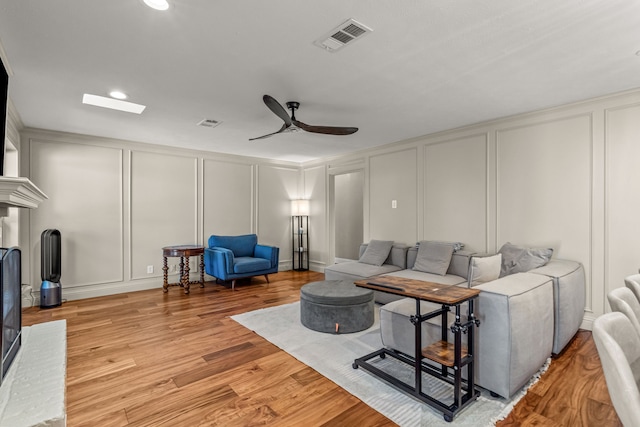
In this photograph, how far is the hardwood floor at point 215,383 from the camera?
1.92 meters

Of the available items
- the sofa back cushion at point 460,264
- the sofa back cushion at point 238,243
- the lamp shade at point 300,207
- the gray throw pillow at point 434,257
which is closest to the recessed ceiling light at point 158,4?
the gray throw pillow at point 434,257

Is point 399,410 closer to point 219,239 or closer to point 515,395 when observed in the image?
point 515,395

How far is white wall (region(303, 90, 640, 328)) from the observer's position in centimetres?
315

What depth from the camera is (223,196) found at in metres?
6.06

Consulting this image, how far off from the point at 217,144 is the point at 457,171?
3815 millimetres

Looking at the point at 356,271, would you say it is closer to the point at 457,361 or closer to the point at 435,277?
the point at 435,277

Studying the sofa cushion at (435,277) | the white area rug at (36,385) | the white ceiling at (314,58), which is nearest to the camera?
the white area rug at (36,385)

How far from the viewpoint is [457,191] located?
14.5 ft

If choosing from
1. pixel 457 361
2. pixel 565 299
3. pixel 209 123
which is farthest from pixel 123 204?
pixel 565 299

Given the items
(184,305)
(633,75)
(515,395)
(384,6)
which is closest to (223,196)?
(184,305)

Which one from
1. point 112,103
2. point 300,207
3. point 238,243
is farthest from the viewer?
point 300,207

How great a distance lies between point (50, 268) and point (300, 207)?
4241mm

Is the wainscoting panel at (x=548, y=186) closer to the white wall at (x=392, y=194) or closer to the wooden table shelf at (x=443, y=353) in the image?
the white wall at (x=392, y=194)

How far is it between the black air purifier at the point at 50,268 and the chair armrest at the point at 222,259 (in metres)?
2.03
